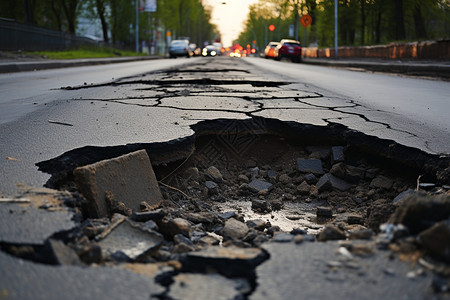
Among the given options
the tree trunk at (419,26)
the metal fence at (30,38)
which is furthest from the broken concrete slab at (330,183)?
the tree trunk at (419,26)

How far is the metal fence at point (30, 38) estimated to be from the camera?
2086 centimetres

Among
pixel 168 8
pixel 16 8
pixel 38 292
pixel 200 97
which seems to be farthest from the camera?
pixel 168 8

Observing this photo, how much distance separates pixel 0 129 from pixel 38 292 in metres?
2.90

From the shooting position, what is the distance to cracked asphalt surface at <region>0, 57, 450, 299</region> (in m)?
1.31

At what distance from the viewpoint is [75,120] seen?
4184 mm

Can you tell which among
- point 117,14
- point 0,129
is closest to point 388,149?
point 0,129

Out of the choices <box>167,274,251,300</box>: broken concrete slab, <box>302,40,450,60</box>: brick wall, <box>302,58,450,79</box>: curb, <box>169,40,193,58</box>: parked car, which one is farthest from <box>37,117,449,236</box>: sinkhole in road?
<box>169,40,193,58</box>: parked car

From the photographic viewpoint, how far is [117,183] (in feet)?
7.77

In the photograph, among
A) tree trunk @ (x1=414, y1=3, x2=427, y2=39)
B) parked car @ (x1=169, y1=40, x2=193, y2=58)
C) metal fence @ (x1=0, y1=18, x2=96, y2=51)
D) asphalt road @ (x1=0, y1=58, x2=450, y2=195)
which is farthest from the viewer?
parked car @ (x1=169, y1=40, x2=193, y2=58)

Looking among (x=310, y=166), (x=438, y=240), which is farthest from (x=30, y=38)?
(x=438, y=240)

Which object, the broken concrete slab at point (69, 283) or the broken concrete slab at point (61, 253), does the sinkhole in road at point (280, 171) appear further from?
the broken concrete slab at point (69, 283)

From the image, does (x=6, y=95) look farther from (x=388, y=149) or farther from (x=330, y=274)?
(x=330, y=274)

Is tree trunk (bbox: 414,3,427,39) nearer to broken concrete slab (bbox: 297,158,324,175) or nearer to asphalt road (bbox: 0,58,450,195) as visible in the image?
asphalt road (bbox: 0,58,450,195)

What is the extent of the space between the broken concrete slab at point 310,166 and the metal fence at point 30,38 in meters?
20.3
